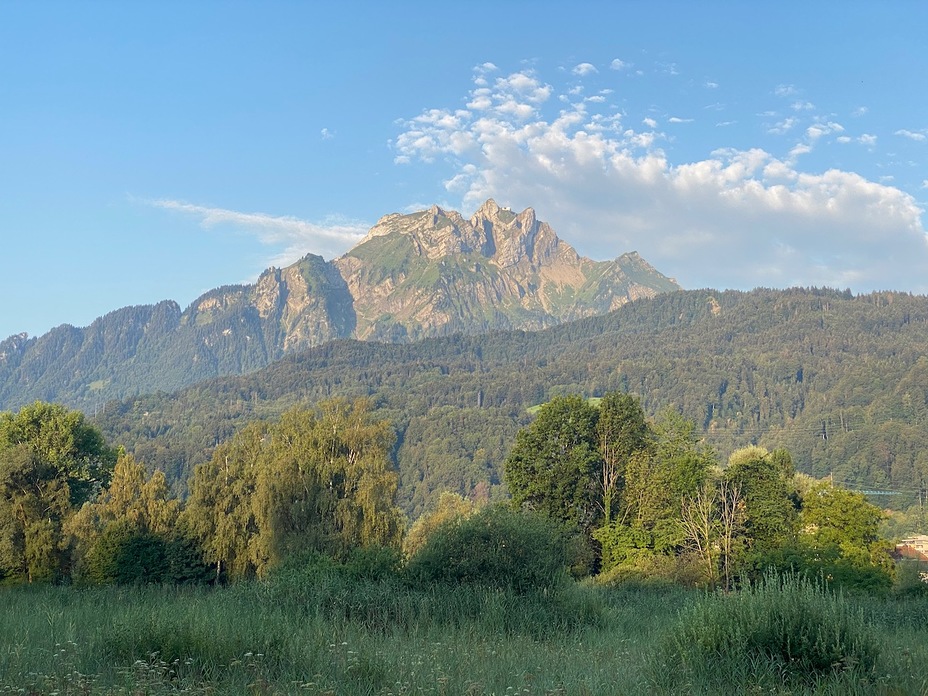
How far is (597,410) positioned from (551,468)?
6028mm

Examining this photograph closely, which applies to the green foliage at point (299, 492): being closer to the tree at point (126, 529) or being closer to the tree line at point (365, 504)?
the tree line at point (365, 504)

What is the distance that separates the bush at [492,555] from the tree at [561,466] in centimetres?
2417

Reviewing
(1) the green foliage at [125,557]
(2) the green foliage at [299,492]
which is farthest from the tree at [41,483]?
(2) the green foliage at [299,492]

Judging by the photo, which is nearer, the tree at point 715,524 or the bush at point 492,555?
the bush at point 492,555

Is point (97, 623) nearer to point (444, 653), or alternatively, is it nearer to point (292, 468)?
point (444, 653)

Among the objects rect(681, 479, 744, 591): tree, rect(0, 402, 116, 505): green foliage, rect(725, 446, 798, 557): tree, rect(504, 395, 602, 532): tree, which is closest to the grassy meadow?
rect(681, 479, 744, 591): tree

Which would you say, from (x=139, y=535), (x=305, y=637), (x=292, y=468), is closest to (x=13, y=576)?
(x=139, y=535)

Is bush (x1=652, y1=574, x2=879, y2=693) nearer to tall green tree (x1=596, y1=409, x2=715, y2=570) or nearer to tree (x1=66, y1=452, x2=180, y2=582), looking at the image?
tree (x1=66, y1=452, x2=180, y2=582)

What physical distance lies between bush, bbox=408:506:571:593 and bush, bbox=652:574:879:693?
947cm

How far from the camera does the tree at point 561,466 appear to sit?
45.2 metres

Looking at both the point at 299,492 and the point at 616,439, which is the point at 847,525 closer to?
the point at 616,439

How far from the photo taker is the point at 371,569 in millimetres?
20719

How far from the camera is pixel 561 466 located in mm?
45531

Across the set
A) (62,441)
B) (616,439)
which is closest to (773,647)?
(616,439)
